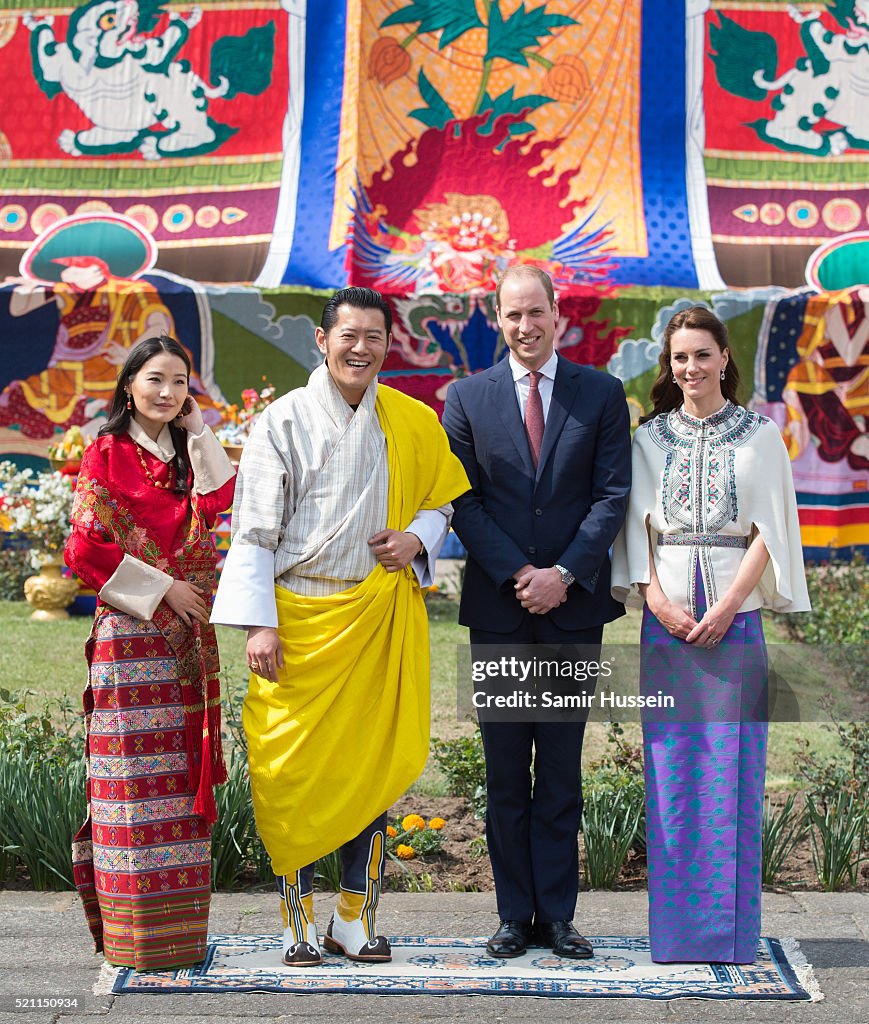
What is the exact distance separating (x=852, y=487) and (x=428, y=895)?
5114 millimetres

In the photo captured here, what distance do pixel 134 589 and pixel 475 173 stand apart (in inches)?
237

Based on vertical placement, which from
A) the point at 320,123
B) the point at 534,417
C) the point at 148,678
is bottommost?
the point at 148,678

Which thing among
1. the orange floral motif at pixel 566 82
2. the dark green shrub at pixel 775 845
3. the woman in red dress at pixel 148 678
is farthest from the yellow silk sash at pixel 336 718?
Answer: the orange floral motif at pixel 566 82

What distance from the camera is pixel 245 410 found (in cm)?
778

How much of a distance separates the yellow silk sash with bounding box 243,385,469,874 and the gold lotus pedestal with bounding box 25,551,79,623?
14.4 ft

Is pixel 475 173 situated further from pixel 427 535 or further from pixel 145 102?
pixel 427 535

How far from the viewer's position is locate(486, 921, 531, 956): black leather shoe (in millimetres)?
3270

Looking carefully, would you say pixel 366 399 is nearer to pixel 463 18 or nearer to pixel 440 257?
pixel 440 257

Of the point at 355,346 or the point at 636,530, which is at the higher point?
the point at 355,346

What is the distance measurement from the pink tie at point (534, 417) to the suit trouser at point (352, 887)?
1.01 metres

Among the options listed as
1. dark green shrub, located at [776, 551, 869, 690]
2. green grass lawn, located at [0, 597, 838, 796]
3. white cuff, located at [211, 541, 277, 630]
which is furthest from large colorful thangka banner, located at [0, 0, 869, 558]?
white cuff, located at [211, 541, 277, 630]

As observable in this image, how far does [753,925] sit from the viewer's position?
3.25 meters

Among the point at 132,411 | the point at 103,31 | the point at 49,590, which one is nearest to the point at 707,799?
the point at 132,411

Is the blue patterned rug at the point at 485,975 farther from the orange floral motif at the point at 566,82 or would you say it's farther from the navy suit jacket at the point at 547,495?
the orange floral motif at the point at 566,82
